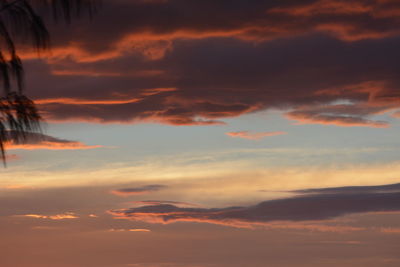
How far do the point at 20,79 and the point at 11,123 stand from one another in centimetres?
79

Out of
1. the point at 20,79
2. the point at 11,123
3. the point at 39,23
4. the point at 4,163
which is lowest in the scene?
the point at 4,163

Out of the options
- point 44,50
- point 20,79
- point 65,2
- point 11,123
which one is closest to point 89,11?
point 65,2

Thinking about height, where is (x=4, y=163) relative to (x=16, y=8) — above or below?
below

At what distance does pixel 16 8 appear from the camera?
10.1 meters

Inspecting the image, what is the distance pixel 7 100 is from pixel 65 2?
1.98 metres

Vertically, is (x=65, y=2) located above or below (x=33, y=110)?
above

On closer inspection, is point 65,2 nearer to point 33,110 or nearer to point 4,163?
point 33,110

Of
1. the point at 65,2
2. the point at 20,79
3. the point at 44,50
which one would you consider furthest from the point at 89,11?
the point at 20,79

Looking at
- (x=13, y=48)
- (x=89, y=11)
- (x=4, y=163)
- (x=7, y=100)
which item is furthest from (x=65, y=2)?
(x=4, y=163)

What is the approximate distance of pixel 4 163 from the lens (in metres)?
9.77

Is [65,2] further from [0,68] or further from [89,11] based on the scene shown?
[0,68]

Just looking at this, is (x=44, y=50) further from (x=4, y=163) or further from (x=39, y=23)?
(x=4, y=163)

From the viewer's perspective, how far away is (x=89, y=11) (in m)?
9.89

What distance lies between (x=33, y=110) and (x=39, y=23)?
1.53m
